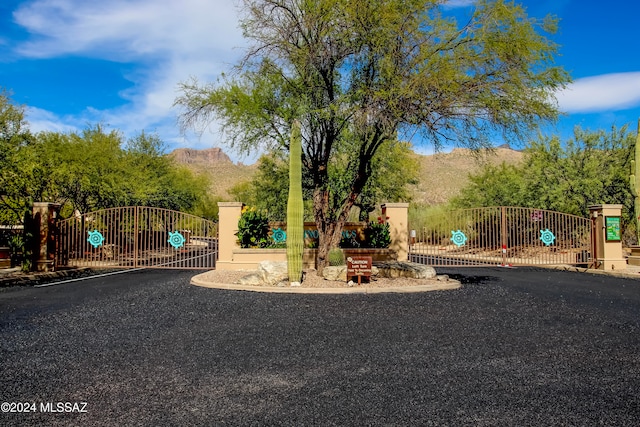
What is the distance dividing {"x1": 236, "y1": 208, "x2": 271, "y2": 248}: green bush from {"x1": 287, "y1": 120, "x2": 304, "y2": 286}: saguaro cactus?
149 inches

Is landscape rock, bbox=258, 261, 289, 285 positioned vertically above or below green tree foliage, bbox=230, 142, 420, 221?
below

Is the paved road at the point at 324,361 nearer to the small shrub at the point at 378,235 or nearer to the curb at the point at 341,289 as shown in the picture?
the curb at the point at 341,289

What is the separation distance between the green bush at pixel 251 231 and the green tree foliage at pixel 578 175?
17615 mm

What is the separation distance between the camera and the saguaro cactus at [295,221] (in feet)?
42.0

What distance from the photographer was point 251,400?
442 cm

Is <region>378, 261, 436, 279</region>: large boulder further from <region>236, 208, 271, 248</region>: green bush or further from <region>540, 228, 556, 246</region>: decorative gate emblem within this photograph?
<region>540, 228, 556, 246</region>: decorative gate emblem

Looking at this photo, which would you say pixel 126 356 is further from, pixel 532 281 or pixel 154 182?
pixel 154 182

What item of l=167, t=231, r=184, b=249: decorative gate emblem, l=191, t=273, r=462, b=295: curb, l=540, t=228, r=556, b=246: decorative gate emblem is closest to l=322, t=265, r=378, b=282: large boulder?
l=191, t=273, r=462, b=295: curb

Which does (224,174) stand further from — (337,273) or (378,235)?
(337,273)

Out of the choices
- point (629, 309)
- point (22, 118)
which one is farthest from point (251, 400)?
point (22, 118)

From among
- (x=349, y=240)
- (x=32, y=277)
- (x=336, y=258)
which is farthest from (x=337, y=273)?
(x=32, y=277)

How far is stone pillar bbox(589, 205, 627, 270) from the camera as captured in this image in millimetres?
18411

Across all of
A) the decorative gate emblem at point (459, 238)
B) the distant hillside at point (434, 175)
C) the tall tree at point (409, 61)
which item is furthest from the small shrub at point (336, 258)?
the distant hillside at point (434, 175)

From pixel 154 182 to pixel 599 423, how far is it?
3032 cm
